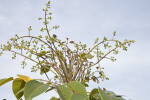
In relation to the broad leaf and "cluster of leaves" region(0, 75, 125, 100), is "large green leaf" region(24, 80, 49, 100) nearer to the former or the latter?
"cluster of leaves" region(0, 75, 125, 100)

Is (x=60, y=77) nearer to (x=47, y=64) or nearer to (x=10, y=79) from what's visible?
(x=47, y=64)

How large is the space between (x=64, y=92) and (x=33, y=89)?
119 mm

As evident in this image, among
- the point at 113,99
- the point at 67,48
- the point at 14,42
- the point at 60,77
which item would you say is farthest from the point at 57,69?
the point at 113,99

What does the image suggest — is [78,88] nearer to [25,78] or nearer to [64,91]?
[64,91]

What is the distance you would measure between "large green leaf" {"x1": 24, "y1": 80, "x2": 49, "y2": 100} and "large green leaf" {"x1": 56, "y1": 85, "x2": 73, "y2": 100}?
0.05 m

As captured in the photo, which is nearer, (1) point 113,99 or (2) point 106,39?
(1) point 113,99

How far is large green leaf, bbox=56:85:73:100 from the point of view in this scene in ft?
2.59

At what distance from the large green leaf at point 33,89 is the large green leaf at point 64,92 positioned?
0.17 feet

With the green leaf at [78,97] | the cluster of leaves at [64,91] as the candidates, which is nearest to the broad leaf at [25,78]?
the cluster of leaves at [64,91]

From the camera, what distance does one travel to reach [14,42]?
1.41 metres

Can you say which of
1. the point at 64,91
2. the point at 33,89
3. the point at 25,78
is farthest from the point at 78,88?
the point at 25,78

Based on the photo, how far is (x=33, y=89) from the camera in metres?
0.81

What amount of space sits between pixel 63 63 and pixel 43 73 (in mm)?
171

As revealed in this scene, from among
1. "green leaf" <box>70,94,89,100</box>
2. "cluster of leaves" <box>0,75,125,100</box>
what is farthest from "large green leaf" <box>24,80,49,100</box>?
"green leaf" <box>70,94,89,100</box>
